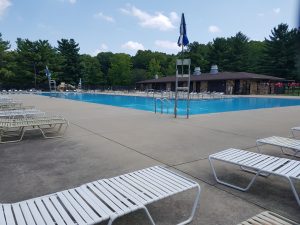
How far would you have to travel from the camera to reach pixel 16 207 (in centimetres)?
243

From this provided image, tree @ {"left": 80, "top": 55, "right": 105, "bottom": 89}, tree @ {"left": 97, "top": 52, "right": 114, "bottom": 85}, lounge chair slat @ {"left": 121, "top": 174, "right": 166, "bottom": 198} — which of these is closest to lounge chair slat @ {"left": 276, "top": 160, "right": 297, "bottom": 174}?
lounge chair slat @ {"left": 121, "top": 174, "right": 166, "bottom": 198}

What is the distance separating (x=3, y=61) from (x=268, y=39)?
155ft

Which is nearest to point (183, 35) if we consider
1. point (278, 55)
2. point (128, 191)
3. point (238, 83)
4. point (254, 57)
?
point (128, 191)

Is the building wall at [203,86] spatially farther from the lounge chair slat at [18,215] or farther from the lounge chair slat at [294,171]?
the lounge chair slat at [18,215]

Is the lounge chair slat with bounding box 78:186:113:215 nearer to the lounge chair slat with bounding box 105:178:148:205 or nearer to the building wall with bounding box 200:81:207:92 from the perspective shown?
the lounge chair slat with bounding box 105:178:148:205

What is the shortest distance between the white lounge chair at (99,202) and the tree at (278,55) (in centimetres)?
4677

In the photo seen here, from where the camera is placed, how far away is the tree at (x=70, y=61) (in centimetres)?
5275

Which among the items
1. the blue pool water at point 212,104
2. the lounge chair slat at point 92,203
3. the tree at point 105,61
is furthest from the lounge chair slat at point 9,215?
the tree at point 105,61

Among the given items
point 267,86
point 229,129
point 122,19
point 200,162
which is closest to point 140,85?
point 122,19

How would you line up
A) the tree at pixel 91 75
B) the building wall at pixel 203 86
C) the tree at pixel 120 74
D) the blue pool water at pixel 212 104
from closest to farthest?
the blue pool water at pixel 212 104
the building wall at pixel 203 86
the tree at pixel 91 75
the tree at pixel 120 74

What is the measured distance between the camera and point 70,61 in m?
53.2

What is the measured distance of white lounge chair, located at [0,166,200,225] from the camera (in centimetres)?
222

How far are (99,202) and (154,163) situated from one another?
2.13 metres

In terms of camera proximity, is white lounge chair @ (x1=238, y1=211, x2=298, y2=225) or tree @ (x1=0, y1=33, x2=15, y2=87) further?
tree @ (x1=0, y1=33, x2=15, y2=87)
